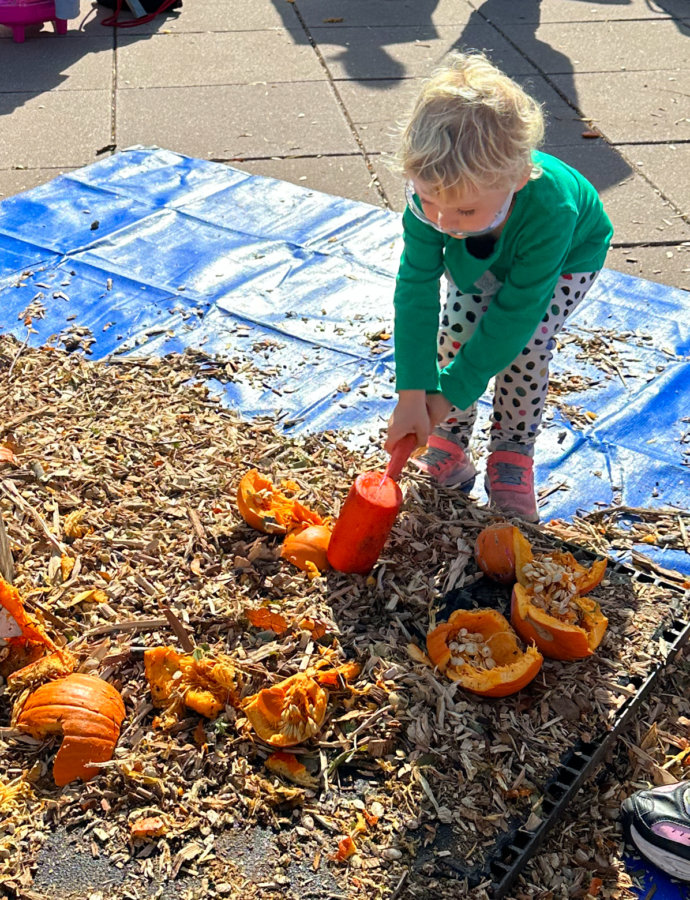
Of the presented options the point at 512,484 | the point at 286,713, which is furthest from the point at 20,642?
the point at 512,484

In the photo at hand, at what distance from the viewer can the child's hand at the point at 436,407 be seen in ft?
9.43

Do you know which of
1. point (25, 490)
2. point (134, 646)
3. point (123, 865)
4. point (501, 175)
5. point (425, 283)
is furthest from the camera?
point (25, 490)

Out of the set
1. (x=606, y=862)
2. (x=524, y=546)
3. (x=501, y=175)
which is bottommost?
(x=606, y=862)

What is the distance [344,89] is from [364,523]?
5.10 m

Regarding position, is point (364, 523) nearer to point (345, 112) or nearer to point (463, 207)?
point (463, 207)

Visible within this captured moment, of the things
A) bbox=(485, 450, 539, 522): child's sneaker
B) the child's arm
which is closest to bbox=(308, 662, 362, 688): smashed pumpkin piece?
the child's arm

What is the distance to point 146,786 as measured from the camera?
89.0 inches

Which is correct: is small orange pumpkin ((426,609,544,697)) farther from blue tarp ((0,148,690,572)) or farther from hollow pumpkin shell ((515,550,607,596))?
blue tarp ((0,148,690,572))

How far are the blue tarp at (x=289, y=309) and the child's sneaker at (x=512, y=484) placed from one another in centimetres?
13

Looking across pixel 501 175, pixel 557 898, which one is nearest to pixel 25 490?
pixel 501 175

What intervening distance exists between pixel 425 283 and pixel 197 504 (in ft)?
3.49

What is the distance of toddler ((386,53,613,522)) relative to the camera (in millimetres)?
2320

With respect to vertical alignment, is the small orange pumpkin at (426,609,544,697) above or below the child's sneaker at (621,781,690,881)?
above

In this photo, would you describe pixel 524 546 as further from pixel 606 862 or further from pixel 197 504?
pixel 197 504
